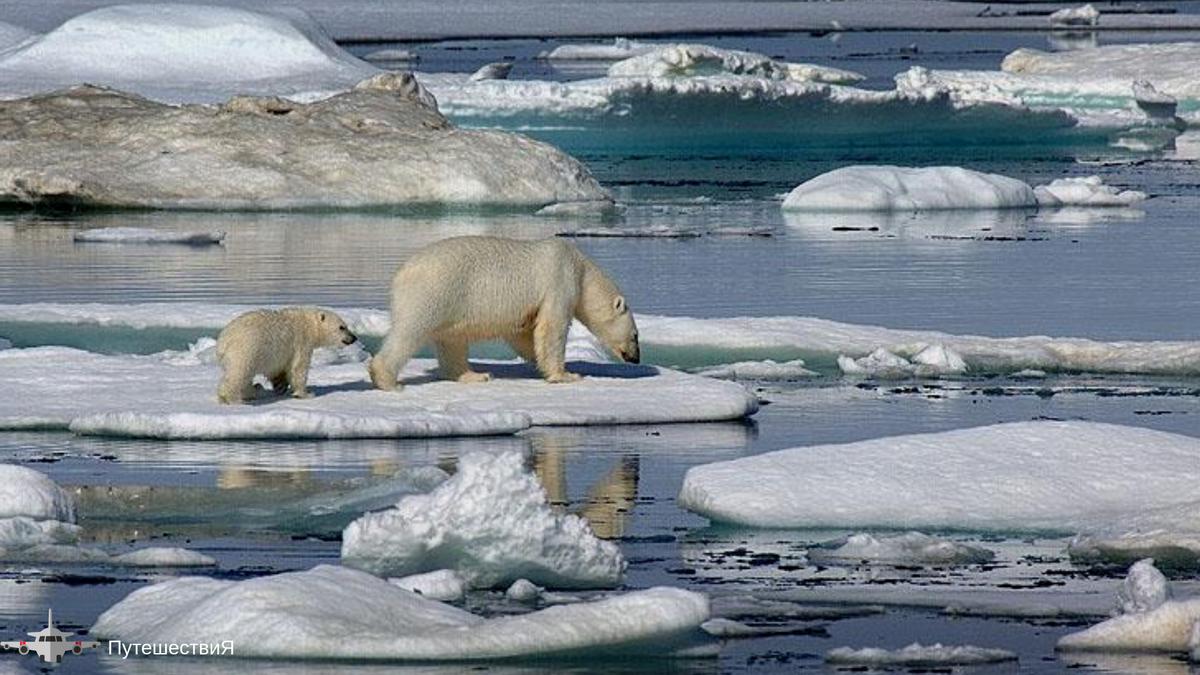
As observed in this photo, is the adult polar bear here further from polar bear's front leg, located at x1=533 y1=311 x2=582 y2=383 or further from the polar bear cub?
the polar bear cub

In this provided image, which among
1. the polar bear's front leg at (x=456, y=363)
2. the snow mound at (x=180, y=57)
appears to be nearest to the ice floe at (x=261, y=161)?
the snow mound at (x=180, y=57)

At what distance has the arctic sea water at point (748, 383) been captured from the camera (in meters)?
6.09

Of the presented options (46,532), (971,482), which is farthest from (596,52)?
(46,532)

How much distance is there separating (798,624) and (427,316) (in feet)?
11.1

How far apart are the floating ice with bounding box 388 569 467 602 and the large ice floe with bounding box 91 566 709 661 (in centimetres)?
29

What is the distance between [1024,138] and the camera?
90.1 ft

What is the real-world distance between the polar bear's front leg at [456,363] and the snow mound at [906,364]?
5.39 feet

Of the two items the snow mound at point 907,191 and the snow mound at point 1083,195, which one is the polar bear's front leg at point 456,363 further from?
the snow mound at point 1083,195

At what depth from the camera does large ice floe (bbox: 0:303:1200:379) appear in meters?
10.5

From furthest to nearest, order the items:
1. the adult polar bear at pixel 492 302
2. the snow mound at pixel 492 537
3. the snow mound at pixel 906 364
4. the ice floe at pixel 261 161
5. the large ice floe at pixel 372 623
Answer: the ice floe at pixel 261 161 < the snow mound at pixel 906 364 < the adult polar bear at pixel 492 302 < the snow mound at pixel 492 537 < the large ice floe at pixel 372 623

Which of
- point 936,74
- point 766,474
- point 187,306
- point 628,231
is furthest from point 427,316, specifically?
point 936,74

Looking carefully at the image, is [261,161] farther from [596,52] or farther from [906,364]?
[596,52]

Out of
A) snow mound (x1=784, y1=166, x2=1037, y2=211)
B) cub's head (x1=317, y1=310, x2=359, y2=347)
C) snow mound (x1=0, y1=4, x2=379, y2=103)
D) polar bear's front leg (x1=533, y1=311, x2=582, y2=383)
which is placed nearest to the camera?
cub's head (x1=317, y1=310, x2=359, y2=347)

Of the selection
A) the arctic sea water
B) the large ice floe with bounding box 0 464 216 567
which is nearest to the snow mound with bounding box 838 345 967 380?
the arctic sea water
